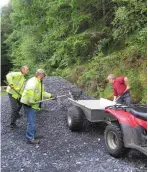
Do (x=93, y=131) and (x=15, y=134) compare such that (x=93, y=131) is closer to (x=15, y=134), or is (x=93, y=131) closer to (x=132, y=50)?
(x=15, y=134)

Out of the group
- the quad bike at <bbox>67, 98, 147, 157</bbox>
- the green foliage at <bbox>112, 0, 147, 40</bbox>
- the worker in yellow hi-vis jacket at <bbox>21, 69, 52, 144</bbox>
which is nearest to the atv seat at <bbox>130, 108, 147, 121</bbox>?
the quad bike at <bbox>67, 98, 147, 157</bbox>

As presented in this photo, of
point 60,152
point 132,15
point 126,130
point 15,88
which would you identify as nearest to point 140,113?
point 126,130

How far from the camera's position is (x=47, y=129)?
333 inches

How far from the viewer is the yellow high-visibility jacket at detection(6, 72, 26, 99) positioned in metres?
8.57

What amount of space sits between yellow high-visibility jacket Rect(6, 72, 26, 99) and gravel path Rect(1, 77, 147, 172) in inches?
38.4

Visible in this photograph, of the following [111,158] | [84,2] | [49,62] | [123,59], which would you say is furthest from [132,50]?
[49,62]

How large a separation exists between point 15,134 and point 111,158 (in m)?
3.02

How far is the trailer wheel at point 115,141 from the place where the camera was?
5.88 meters

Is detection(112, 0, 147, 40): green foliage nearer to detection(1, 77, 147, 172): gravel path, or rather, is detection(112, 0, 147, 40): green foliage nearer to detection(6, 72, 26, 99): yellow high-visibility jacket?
detection(1, 77, 147, 172): gravel path

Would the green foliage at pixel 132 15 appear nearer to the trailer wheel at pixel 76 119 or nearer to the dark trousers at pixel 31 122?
the trailer wheel at pixel 76 119

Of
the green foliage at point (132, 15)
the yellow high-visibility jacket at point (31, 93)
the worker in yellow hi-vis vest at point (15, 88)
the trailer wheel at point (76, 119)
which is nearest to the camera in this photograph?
the yellow high-visibility jacket at point (31, 93)

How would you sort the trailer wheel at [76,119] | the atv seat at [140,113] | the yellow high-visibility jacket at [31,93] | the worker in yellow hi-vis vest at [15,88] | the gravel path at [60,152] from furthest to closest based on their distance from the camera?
the worker in yellow hi-vis vest at [15,88] < the trailer wheel at [76,119] < the yellow high-visibility jacket at [31,93] < the gravel path at [60,152] < the atv seat at [140,113]

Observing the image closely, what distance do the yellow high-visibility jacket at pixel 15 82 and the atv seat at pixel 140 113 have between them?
12.5 ft

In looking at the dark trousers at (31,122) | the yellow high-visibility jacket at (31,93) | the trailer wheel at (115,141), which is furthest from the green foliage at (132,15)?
the trailer wheel at (115,141)
